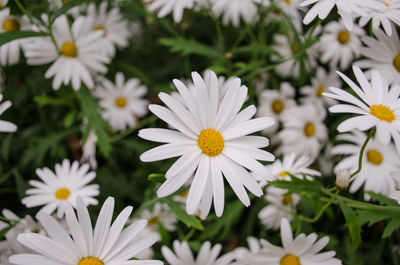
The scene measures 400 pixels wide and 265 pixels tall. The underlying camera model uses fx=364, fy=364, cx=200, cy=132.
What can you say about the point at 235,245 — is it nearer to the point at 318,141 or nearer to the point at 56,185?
the point at 318,141

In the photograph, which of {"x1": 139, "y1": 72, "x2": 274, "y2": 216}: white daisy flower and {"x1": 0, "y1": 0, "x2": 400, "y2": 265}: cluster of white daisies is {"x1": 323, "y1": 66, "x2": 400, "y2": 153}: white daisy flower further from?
{"x1": 139, "y1": 72, "x2": 274, "y2": 216}: white daisy flower

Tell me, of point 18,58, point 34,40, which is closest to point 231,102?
point 34,40

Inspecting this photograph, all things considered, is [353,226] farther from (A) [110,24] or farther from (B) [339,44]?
(A) [110,24]

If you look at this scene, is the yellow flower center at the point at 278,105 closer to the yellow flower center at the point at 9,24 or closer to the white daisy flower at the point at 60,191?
the white daisy flower at the point at 60,191

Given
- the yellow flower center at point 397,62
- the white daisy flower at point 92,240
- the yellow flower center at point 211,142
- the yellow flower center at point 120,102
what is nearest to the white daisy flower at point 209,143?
the yellow flower center at point 211,142

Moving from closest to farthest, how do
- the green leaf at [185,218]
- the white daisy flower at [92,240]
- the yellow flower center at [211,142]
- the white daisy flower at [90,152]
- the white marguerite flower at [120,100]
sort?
the white daisy flower at [92,240]
the yellow flower center at [211,142]
the green leaf at [185,218]
the white daisy flower at [90,152]
the white marguerite flower at [120,100]

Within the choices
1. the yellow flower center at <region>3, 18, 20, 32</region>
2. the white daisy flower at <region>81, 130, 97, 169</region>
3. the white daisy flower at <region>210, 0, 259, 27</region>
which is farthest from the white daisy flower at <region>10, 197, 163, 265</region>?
the white daisy flower at <region>210, 0, 259, 27</region>
